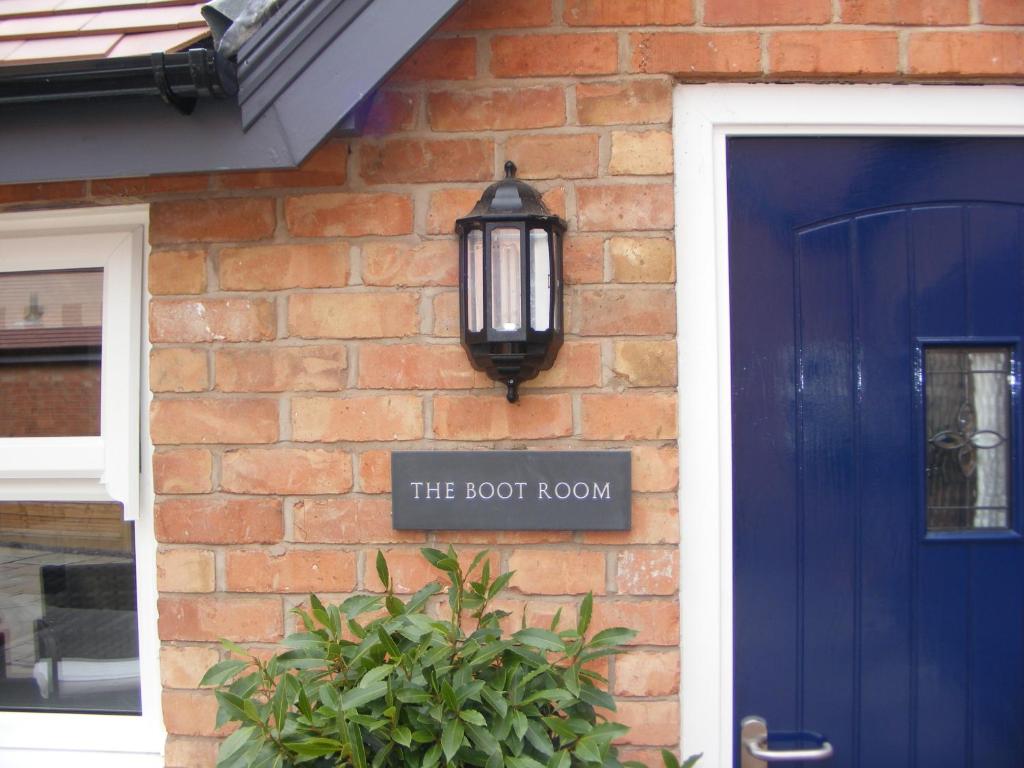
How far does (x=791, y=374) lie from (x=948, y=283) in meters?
0.41

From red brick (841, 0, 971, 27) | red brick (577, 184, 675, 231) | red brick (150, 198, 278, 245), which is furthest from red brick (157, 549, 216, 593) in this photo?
red brick (841, 0, 971, 27)

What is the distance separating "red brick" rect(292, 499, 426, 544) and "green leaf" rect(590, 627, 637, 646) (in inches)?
17.8

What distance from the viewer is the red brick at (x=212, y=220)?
1.81 metres

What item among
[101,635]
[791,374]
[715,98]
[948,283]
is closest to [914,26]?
[715,98]

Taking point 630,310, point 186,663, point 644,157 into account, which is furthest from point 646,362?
point 186,663

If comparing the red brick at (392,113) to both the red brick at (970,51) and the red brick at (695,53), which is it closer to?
the red brick at (695,53)

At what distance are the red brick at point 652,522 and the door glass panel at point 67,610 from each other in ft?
3.91

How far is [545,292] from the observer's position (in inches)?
63.8

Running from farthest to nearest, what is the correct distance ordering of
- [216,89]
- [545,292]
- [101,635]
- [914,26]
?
[101,635], [914,26], [545,292], [216,89]

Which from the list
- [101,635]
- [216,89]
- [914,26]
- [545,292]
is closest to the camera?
[216,89]

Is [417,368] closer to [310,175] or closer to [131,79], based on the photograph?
[310,175]

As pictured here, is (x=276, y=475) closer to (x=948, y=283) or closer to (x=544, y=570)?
(x=544, y=570)

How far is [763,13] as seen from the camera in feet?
5.76

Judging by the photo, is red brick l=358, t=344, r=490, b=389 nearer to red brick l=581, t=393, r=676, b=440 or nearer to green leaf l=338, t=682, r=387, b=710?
red brick l=581, t=393, r=676, b=440
